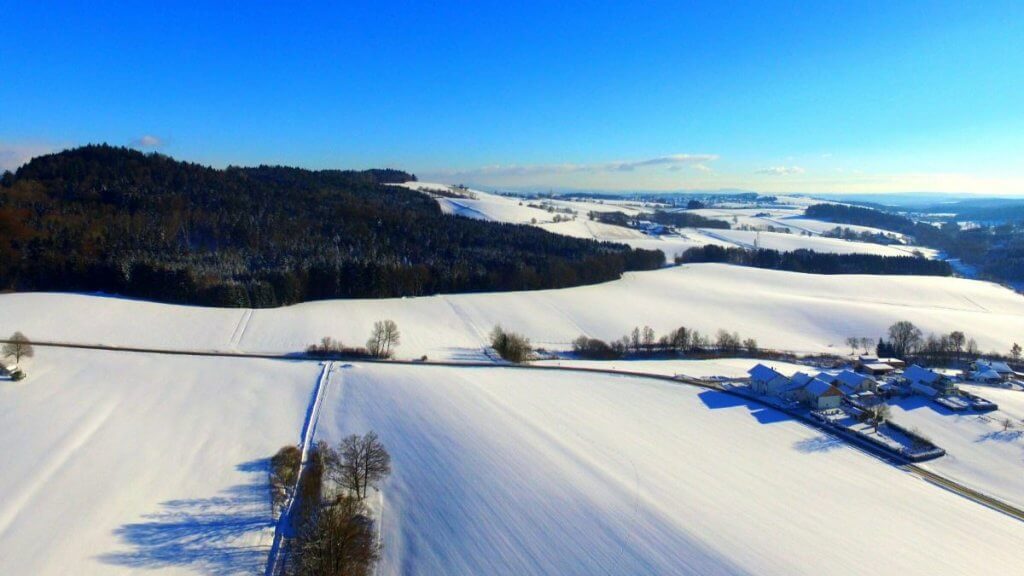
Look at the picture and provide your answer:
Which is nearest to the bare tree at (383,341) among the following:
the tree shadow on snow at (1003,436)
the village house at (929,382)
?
the village house at (929,382)

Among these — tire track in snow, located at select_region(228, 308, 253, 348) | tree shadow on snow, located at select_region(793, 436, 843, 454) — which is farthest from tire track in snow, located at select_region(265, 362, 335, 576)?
tree shadow on snow, located at select_region(793, 436, 843, 454)

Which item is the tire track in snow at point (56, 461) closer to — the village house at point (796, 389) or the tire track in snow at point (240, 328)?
the tire track in snow at point (240, 328)

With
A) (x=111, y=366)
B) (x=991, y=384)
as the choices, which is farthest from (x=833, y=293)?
(x=111, y=366)

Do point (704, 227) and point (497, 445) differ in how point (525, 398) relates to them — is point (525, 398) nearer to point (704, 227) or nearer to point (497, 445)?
point (497, 445)

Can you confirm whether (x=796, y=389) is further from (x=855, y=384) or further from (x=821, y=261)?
(x=821, y=261)

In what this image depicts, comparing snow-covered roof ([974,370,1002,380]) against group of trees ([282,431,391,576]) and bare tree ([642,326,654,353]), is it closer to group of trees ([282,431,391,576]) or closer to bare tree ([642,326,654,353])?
bare tree ([642,326,654,353])

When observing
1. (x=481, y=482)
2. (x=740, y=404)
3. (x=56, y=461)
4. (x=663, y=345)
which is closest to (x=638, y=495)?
(x=481, y=482)
